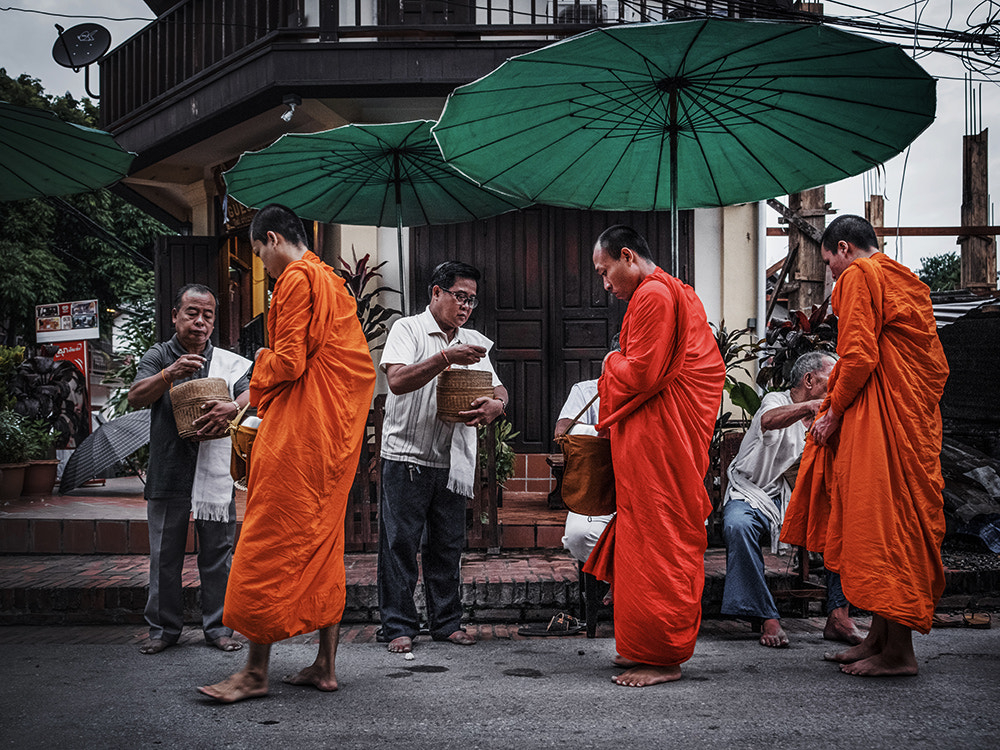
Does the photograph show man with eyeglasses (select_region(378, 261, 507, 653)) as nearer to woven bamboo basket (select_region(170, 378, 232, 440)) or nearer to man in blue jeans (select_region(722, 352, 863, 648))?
woven bamboo basket (select_region(170, 378, 232, 440))

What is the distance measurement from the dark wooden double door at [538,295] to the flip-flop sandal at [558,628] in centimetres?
337

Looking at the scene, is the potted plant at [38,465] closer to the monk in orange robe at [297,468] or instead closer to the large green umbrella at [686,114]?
the monk in orange robe at [297,468]

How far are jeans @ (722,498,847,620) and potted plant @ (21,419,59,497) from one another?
6466 mm

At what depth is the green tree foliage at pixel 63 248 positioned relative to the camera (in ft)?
58.7

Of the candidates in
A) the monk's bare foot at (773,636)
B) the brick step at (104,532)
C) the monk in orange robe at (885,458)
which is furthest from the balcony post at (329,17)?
the monk's bare foot at (773,636)

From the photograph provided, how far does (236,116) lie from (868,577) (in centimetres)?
752

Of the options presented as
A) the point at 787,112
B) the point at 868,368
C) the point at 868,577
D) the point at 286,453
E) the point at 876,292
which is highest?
the point at 787,112

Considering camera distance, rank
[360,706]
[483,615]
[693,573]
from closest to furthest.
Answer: [360,706] → [693,573] → [483,615]

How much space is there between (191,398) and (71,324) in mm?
7973

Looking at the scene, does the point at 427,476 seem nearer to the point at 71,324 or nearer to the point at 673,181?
the point at 673,181

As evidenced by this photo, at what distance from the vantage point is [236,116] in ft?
28.2

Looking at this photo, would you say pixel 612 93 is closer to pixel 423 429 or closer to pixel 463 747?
pixel 423 429

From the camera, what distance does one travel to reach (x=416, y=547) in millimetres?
4129

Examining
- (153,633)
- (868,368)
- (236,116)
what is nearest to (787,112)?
(868,368)
